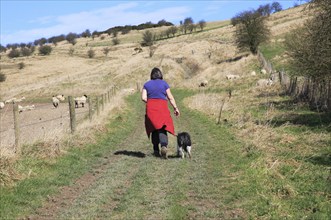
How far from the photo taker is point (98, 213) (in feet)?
22.3

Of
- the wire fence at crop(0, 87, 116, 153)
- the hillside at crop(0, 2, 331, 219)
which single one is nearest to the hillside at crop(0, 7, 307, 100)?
the wire fence at crop(0, 87, 116, 153)

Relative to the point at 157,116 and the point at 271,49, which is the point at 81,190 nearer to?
the point at 157,116

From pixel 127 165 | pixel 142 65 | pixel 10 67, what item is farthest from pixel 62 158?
pixel 10 67

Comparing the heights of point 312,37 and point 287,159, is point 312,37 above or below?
above

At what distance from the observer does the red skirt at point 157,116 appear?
10.8 metres

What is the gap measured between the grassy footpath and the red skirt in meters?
0.90

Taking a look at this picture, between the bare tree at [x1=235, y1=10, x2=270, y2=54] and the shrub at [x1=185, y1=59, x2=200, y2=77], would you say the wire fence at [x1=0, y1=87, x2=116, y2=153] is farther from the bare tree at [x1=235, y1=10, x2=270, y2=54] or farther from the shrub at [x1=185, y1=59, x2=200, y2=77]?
the bare tree at [x1=235, y1=10, x2=270, y2=54]

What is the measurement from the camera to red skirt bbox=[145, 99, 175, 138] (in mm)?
10844

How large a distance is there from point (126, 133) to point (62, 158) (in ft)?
19.2

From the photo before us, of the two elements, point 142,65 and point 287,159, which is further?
point 142,65

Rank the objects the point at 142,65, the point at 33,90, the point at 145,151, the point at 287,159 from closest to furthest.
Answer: the point at 287,159 → the point at 145,151 → the point at 33,90 → the point at 142,65

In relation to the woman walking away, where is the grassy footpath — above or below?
below

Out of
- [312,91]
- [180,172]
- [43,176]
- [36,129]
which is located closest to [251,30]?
[312,91]

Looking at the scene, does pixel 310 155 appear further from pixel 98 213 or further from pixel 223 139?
pixel 98 213
